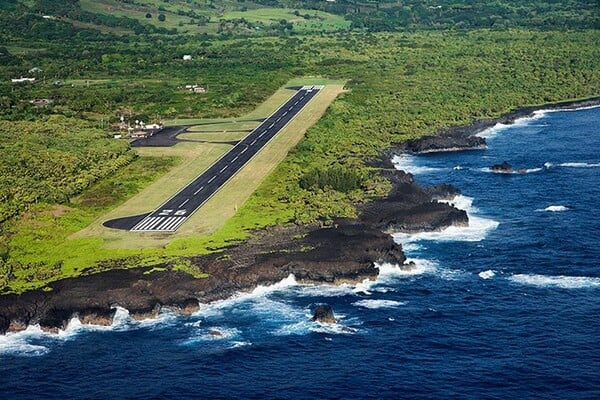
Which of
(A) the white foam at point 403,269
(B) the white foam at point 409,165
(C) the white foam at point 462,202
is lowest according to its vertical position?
(A) the white foam at point 403,269

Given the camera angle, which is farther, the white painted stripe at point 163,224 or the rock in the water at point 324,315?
the white painted stripe at point 163,224

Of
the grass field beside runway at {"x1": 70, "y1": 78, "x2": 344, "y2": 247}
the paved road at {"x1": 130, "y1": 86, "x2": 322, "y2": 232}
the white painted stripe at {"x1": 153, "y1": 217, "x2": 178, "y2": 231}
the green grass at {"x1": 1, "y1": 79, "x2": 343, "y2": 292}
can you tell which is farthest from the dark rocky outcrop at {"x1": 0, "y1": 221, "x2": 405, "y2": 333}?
the paved road at {"x1": 130, "y1": 86, "x2": 322, "y2": 232}

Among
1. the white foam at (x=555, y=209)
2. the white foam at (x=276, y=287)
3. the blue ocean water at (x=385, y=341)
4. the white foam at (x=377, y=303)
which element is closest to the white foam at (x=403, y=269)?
the blue ocean water at (x=385, y=341)

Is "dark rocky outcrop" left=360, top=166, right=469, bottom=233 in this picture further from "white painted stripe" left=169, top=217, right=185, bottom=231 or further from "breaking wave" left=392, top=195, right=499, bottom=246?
"white painted stripe" left=169, top=217, right=185, bottom=231

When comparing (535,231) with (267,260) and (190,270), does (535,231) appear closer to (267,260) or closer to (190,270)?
(267,260)

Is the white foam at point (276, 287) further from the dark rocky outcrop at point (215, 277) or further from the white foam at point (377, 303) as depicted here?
the white foam at point (377, 303)

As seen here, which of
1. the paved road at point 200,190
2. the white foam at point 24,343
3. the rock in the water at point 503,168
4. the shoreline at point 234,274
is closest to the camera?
the white foam at point 24,343

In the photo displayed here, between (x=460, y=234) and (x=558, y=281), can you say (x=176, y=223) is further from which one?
(x=558, y=281)
